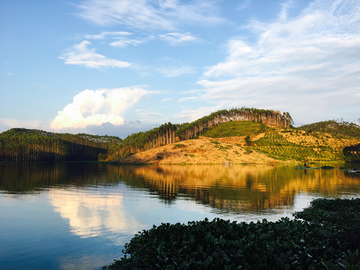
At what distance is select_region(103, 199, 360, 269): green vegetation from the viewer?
32.8 feet

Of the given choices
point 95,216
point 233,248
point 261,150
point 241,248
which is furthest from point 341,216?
point 261,150

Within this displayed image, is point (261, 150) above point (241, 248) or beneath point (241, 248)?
above

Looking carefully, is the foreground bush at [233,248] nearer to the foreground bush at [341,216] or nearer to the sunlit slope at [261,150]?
the foreground bush at [341,216]

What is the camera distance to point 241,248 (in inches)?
447

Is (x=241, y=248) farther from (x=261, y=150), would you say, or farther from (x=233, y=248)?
(x=261, y=150)

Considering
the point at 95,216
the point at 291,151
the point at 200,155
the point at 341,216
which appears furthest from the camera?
the point at 291,151

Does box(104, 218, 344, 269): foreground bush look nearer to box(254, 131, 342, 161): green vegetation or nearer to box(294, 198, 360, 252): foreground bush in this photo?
box(294, 198, 360, 252): foreground bush

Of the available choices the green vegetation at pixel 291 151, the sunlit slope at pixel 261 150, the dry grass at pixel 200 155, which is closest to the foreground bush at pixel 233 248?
the sunlit slope at pixel 261 150

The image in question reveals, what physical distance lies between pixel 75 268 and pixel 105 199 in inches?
752

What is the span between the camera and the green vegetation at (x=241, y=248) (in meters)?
10.0

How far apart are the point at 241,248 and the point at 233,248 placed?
15.0 inches

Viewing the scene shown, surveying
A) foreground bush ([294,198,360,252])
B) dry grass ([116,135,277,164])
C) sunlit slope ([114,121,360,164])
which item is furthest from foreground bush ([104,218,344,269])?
dry grass ([116,135,277,164])

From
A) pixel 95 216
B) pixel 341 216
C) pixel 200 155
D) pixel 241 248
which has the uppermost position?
pixel 200 155

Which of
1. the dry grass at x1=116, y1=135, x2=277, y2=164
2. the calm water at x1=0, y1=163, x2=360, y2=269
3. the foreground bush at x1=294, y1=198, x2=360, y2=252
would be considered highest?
the dry grass at x1=116, y1=135, x2=277, y2=164
